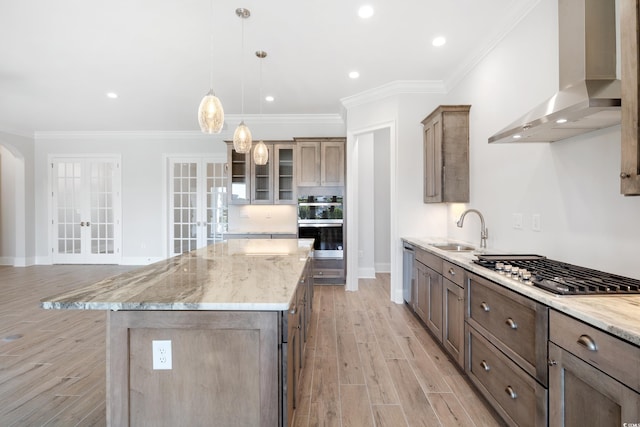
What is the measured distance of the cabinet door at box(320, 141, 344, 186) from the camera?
525 centimetres

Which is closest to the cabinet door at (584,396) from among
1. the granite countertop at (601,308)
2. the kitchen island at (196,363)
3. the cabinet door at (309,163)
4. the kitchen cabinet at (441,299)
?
the granite countertop at (601,308)

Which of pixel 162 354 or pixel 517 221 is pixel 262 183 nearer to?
pixel 517 221

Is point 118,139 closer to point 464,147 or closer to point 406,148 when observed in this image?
point 406,148

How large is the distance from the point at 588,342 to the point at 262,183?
5.01 meters

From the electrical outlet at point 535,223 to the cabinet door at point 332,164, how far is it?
124 inches

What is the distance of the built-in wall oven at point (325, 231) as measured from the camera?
519 cm

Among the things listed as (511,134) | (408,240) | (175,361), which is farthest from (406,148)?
(175,361)

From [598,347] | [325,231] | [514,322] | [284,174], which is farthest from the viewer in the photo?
[284,174]

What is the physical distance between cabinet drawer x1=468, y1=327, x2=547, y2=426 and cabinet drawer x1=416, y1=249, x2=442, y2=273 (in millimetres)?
724

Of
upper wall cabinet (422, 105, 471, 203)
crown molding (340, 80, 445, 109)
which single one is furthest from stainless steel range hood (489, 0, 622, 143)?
crown molding (340, 80, 445, 109)

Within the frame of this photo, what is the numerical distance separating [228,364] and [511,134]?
2.13 m

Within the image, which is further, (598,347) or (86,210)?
(86,210)

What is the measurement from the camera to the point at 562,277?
1630mm

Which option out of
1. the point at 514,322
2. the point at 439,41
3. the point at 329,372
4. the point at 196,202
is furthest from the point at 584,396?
the point at 196,202
